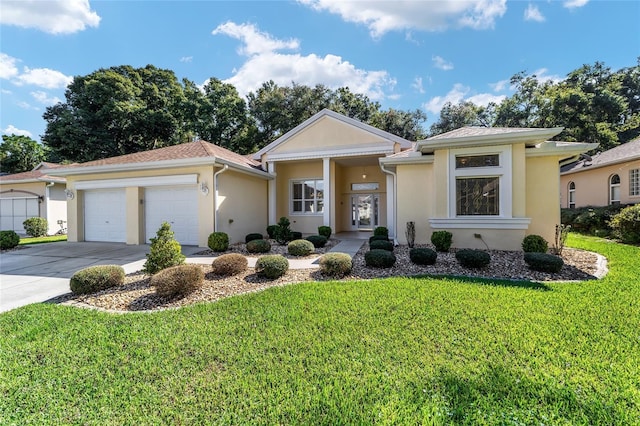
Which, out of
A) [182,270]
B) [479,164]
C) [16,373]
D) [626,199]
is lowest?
[16,373]

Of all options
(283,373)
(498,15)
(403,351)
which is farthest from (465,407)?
(498,15)

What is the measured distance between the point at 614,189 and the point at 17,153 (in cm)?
5008

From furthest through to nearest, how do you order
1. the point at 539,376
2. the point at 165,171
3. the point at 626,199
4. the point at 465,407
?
the point at 626,199, the point at 165,171, the point at 539,376, the point at 465,407

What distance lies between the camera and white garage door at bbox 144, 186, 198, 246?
11.0m

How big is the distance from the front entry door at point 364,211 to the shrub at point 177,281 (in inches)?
482

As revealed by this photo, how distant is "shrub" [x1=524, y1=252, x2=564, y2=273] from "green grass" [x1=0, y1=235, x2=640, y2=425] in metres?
1.32

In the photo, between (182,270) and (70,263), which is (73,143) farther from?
(182,270)

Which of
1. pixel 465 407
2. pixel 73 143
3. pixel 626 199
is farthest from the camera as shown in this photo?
pixel 73 143

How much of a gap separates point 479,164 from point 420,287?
18.0 ft

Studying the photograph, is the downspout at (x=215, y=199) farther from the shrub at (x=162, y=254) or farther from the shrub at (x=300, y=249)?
the shrub at (x=162, y=254)

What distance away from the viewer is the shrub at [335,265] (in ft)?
20.5

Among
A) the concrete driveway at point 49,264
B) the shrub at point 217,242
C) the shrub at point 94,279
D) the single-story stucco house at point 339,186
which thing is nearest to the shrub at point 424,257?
the single-story stucco house at point 339,186

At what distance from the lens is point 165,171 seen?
10969mm

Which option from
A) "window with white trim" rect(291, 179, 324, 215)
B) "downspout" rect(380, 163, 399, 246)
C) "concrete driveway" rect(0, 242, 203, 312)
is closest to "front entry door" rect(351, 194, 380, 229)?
"window with white trim" rect(291, 179, 324, 215)
